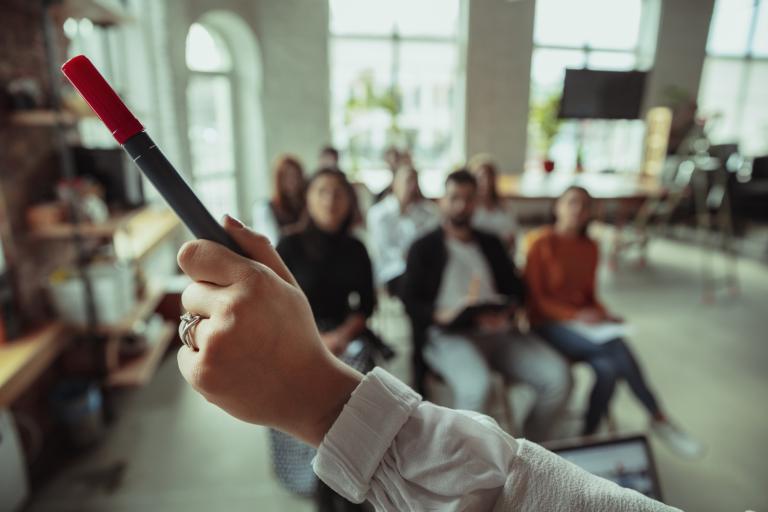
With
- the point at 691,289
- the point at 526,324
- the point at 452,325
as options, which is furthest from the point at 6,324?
the point at 691,289

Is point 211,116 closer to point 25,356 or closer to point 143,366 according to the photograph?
point 25,356

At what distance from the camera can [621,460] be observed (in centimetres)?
67

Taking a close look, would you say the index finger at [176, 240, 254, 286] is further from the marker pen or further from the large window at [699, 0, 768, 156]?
the large window at [699, 0, 768, 156]

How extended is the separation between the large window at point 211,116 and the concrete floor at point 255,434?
3.31 feet

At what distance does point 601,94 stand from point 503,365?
1257 mm

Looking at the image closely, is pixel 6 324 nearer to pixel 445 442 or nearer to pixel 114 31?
pixel 114 31

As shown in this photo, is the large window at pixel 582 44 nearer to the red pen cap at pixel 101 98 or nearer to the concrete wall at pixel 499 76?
the concrete wall at pixel 499 76

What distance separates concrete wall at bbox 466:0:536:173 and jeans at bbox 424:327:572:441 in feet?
3.24

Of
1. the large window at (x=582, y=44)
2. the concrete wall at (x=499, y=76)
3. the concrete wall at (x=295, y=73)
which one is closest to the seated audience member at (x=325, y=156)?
the concrete wall at (x=295, y=73)

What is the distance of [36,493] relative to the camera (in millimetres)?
1562

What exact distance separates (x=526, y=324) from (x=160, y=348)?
65.4 inches

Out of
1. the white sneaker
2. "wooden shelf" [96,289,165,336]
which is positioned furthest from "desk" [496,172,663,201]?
"wooden shelf" [96,289,165,336]

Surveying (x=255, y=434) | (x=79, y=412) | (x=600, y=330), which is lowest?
(x=255, y=434)

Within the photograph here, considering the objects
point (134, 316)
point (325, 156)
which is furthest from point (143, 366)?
point (325, 156)
